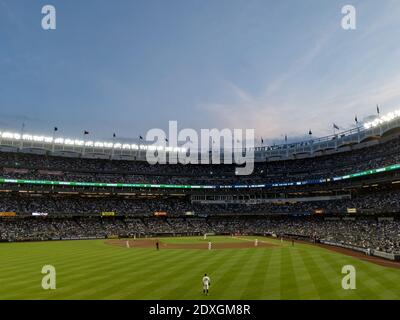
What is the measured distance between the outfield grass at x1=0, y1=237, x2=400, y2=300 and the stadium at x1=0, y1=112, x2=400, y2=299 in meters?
0.14

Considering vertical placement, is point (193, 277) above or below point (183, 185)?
below

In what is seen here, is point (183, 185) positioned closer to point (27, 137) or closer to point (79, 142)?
point (79, 142)

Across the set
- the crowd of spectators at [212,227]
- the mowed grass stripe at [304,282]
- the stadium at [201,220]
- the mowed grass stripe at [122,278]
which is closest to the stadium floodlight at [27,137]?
the stadium at [201,220]

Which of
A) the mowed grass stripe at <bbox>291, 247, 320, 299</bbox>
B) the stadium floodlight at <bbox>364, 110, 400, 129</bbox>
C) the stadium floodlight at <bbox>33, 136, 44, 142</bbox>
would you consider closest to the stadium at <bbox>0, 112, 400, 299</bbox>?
the mowed grass stripe at <bbox>291, 247, 320, 299</bbox>

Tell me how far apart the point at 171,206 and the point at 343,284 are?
69423 millimetres

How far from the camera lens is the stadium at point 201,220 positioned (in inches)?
976

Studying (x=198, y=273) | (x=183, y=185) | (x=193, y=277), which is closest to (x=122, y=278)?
(x=193, y=277)

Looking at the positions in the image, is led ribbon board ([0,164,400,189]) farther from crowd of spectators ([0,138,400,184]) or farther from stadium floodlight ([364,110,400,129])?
stadium floodlight ([364,110,400,129])

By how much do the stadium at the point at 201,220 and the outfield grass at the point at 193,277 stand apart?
14 centimetres

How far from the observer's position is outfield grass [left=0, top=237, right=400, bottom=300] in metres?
21.0

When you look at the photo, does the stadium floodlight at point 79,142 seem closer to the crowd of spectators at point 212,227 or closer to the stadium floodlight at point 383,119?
the crowd of spectators at point 212,227

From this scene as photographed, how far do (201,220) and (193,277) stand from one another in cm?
6331

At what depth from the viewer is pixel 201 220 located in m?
89.4

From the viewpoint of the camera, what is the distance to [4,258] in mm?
38062
